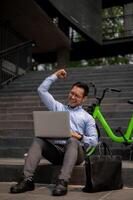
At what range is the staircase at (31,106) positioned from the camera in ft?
23.6

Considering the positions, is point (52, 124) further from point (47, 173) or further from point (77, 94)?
point (47, 173)

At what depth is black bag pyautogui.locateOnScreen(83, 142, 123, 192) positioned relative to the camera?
5.09m

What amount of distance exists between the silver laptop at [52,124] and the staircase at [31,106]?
0.57 meters

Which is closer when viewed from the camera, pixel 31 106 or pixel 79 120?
pixel 79 120

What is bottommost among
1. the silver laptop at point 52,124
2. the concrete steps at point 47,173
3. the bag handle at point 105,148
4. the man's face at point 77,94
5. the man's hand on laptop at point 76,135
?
the concrete steps at point 47,173

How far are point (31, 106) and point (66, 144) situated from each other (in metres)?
5.56

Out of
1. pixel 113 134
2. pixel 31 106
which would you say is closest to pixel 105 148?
pixel 113 134

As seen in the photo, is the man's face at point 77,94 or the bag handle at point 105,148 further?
the bag handle at point 105,148

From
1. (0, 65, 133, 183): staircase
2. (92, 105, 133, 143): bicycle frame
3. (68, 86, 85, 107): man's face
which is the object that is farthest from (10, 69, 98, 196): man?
(92, 105, 133, 143): bicycle frame

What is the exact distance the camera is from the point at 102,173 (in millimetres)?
5148

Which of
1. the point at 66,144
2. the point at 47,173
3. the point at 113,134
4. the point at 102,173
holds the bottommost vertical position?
the point at 47,173

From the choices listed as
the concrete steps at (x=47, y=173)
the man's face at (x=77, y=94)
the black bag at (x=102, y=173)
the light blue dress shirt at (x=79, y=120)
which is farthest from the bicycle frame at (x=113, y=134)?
the black bag at (x=102, y=173)

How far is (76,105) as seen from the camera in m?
5.62

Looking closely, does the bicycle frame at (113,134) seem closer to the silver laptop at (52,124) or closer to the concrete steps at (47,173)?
the concrete steps at (47,173)
